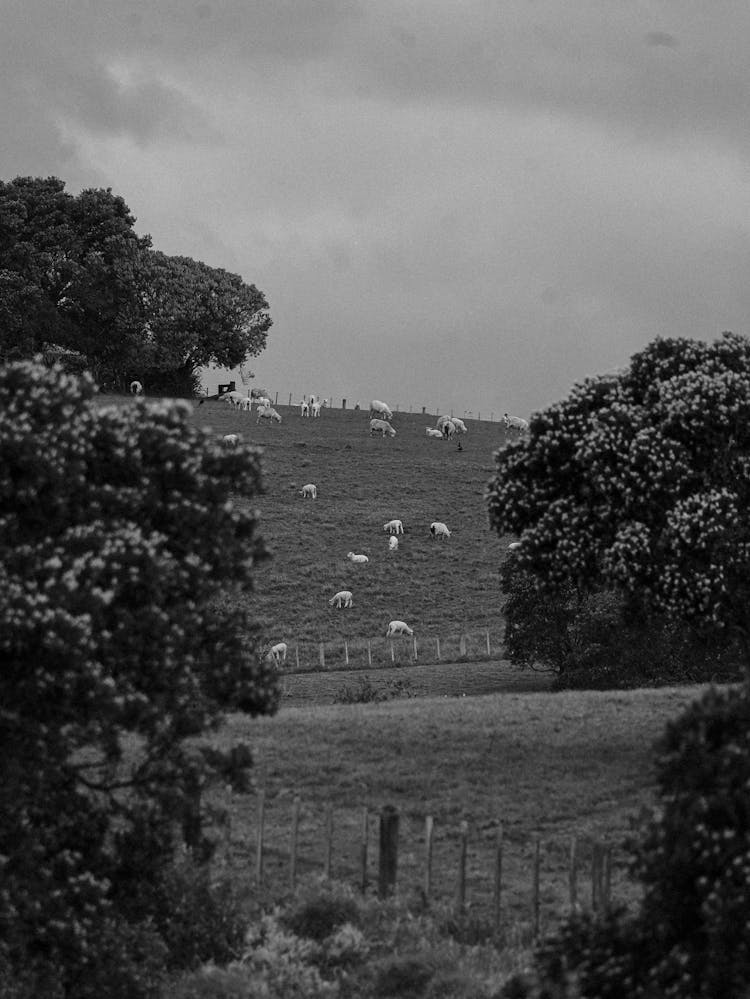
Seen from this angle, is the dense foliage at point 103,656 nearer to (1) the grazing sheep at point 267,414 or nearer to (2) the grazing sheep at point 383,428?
(1) the grazing sheep at point 267,414

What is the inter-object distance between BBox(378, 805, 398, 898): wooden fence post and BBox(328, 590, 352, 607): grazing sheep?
186 ft

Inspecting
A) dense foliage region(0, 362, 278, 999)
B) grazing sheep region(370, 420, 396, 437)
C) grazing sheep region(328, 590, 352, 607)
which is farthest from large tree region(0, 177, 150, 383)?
dense foliage region(0, 362, 278, 999)

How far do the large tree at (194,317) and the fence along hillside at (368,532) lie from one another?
510 centimetres

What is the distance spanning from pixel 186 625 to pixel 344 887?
8288 millimetres

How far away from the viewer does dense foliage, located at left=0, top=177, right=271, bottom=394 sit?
128 m

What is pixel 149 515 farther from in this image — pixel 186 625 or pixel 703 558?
pixel 703 558

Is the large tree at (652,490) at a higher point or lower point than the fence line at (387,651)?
higher

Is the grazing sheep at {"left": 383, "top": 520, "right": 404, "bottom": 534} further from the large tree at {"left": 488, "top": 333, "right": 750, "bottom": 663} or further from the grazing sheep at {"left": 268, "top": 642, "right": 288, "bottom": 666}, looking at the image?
the large tree at {"left": 488, "top": 333, "right": 750, "bottom": 663}

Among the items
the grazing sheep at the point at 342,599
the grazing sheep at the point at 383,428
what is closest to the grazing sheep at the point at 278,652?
the grazing sheep at the point at 342,599

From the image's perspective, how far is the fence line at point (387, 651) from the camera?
74.7 meters

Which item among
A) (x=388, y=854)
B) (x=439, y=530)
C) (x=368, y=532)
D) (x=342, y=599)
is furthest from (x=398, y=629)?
(x=388, y=854)

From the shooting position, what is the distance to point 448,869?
31312 millimetres

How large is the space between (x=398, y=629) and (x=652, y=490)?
41.4 metres

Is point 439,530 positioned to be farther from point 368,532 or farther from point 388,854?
point 388,854
